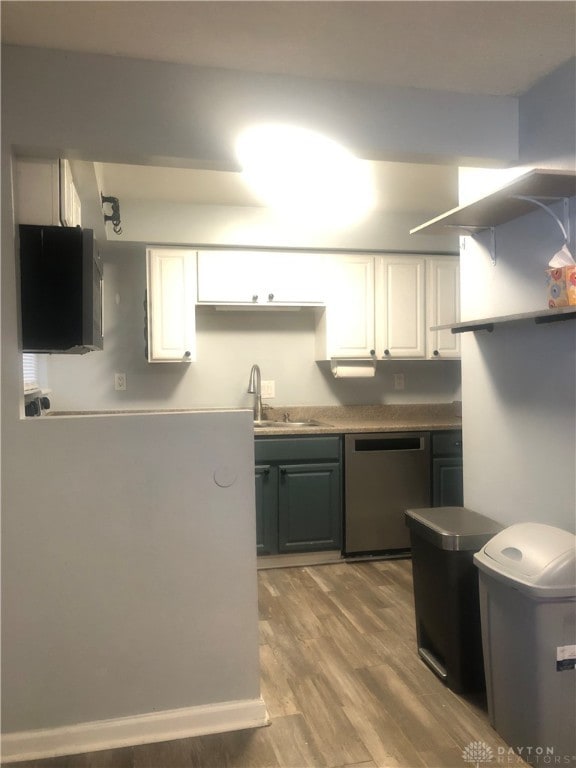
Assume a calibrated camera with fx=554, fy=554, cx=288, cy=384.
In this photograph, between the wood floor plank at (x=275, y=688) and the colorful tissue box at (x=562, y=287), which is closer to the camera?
the colorful tissue box at (x=562, y=287)

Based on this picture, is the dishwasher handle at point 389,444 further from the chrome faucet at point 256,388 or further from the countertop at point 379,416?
the chrome faucet at point 256,388

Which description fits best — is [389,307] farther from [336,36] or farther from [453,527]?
[336,36]

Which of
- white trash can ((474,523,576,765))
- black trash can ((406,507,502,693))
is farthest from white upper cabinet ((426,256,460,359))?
white trash can ((474,523,576,765))

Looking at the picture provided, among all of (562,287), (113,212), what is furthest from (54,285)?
(113,212)

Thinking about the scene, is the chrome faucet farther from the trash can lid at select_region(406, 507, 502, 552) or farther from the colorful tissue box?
the colorful tissue box

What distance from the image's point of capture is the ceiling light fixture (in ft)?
6.66

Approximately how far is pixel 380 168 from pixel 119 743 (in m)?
2.88

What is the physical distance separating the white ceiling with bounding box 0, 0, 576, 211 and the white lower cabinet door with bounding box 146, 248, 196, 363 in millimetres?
1902

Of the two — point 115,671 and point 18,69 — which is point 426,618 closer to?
point 115,671

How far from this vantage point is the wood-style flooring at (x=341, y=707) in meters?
1.83

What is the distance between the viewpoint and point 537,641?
172 cm

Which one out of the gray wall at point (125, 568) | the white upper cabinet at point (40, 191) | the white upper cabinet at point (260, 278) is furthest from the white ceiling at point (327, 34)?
the white upper cabinet at point (260, 278)

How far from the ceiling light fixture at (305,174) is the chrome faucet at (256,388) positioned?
1150 mm

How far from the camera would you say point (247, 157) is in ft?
6.54
